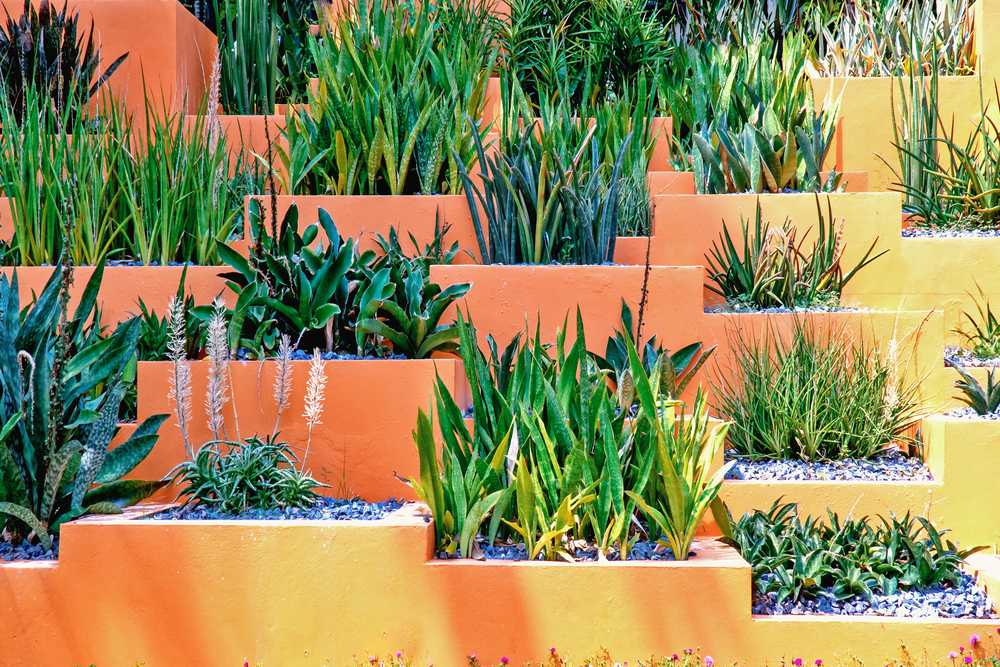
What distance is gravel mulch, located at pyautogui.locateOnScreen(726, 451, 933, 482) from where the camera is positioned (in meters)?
4.29

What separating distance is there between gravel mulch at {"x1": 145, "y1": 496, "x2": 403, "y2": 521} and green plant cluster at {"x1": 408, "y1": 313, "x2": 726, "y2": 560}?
0.22 meters

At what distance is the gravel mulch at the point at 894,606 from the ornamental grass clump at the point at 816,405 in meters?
1.06

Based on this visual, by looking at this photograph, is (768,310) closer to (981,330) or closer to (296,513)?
(981,330)

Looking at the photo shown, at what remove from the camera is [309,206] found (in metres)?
5.10

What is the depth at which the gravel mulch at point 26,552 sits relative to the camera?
3.45 metres

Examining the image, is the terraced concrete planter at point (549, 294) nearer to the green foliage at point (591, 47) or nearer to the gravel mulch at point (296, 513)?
the gravel mulch at point (296, 513)

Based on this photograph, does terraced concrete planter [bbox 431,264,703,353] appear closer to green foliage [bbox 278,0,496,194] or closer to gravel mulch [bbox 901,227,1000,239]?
green foliage [bbox 278,0,496,194]

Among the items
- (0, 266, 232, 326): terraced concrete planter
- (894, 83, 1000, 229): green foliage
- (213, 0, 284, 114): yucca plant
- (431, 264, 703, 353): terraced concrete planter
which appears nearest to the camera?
(431, 264, 703, 353): terraced concrete planter

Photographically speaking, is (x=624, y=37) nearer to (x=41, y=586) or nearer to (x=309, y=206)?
(x=309, y=206)

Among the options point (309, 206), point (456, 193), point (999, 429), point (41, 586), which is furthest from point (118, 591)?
point (999, 429)

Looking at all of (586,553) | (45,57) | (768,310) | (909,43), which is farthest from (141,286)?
(909,43)

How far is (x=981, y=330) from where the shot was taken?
523 centimetres

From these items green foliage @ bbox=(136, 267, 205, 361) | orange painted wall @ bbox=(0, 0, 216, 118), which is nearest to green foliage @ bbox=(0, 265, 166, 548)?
green foliage @ bbox=(136, 267, 205, 361)

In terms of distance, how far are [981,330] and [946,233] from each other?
65 centimetres
